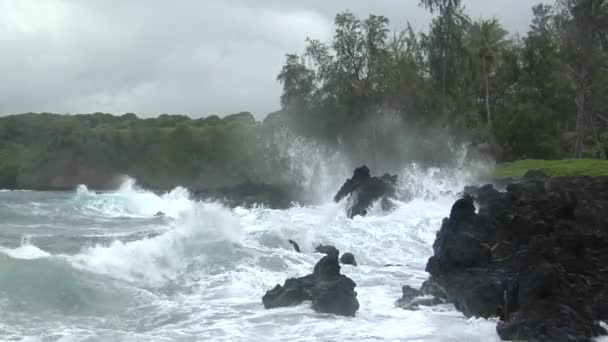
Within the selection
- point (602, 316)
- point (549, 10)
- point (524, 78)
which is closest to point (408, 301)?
point (602, 316)

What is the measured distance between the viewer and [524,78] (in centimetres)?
4831

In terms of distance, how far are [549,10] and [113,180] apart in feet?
162

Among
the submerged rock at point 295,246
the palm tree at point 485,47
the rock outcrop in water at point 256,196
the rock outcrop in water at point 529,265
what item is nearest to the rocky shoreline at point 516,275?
the rock outcrop in water at point 529,265

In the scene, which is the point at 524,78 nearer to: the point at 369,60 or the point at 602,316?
the point at 369,60

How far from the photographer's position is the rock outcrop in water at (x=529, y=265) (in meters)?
8.62

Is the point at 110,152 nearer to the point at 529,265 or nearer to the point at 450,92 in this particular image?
the point at 450,92

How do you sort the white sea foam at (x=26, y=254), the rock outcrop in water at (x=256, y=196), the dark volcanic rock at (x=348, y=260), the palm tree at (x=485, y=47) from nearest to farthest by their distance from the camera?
the white sea foam at (x=26, y=254) < the dark volcanic rock at (x=348, y=260) < the rock outcrop in water at (x=256, y=196) < the palm tree at (x=485, y=47)

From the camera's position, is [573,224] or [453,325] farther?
[573,224]

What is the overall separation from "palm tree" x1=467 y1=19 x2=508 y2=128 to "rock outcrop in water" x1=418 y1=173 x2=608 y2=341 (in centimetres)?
3157

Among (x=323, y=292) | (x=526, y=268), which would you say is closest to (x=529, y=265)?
(x=526, y=268)

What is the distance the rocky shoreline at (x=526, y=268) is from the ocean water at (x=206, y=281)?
1.39 feet

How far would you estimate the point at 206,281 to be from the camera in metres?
13.4

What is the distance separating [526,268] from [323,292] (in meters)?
3.01

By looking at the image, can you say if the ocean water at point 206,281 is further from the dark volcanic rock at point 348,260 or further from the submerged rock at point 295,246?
the dark volcanic rock at point 348,260
